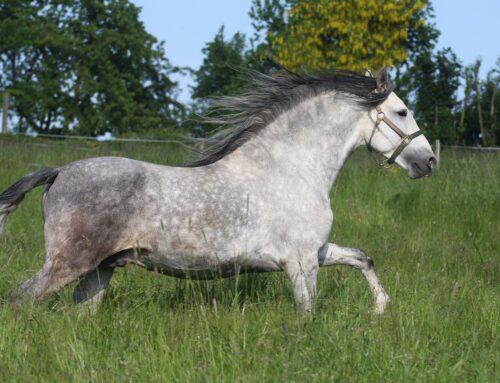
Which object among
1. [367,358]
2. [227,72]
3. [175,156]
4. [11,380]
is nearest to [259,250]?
[367,358]

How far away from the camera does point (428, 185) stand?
39.8 ft

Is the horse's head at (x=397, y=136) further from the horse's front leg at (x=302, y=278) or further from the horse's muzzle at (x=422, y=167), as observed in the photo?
the horse's front leg at (x=302, y=278)

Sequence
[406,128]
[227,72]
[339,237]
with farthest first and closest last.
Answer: [227,72]
[339,237]
[406,128]

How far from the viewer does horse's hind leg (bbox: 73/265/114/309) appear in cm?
513

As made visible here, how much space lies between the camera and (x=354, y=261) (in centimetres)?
567

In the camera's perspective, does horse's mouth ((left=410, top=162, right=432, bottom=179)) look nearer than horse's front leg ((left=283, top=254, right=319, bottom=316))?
→ No

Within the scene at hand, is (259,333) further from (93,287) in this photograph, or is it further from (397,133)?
(397,133)

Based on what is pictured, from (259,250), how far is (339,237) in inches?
184

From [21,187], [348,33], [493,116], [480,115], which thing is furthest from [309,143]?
[493,116]

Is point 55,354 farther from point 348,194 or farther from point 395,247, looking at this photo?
point 348,194

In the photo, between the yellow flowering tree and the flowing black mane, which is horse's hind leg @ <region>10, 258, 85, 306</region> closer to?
the flowing black mane

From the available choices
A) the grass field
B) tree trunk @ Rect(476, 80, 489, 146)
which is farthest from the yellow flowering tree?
the grass field

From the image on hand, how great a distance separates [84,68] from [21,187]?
145 feet

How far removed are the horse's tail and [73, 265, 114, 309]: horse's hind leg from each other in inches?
25.7
